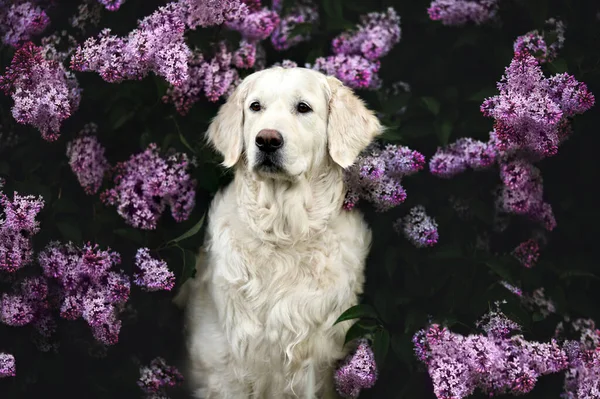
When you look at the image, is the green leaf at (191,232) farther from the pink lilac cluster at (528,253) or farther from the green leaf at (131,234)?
the pink lilac cluster at (528,253)

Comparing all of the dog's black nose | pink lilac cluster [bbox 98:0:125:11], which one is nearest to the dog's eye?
the dog's black nose

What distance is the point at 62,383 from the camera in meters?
3.99

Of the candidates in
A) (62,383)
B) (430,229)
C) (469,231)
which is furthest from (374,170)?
(62,383)

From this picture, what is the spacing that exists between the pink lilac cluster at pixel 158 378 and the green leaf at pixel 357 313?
97cm

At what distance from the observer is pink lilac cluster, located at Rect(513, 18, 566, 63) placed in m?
3.76

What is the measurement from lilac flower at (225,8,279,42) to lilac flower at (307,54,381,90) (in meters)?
0.29

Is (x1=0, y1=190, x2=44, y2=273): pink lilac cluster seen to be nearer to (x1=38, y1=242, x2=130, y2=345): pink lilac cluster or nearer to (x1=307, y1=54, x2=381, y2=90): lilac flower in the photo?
(x1=38, y1=242, x2=130, y2=345): pink lilac cluster

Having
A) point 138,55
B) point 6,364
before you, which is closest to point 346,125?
point 138,55

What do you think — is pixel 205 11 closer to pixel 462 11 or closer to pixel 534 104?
pixel 462 11

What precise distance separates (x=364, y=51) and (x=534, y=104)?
1051mm

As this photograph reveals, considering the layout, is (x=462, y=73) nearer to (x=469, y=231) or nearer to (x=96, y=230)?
(x=469, y=231)

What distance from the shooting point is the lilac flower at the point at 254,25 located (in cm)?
409

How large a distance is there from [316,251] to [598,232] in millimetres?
1423

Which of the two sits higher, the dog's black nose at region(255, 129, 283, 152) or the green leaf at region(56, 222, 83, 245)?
the dog's black nose at region(255, 129, 283, 152)
